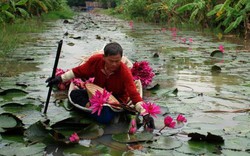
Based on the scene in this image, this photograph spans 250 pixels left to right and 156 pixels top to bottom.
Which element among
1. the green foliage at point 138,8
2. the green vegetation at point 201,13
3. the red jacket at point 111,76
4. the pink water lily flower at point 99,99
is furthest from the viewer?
the green foliage at point 138,8

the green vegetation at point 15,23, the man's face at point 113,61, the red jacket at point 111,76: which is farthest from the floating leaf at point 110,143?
the green vegetation at point 15,23

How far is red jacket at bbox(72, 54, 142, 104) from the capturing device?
423cm

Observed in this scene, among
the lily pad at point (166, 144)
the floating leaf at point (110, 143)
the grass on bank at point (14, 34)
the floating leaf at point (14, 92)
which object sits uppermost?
the grass on bank at point (14, 34)

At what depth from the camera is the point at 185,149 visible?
341cm

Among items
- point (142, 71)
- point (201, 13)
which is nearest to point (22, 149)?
point (142, 71)

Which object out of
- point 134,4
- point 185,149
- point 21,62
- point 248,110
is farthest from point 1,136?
point 134,4

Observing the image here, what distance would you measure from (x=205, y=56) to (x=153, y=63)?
1597mm

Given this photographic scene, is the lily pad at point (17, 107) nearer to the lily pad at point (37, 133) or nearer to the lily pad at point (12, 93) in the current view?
the lily pad at point (12, 93)

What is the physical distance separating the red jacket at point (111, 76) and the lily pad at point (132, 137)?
0.59 meters

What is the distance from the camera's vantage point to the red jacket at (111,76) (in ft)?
13.9

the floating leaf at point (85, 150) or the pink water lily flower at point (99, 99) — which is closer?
the floating leaf at point (85, 150)

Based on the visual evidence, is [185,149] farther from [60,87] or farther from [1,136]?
[60,87]

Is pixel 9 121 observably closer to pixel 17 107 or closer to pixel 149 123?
pixel 17 107

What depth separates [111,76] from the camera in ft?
14.2
